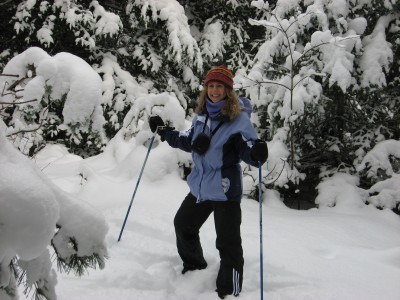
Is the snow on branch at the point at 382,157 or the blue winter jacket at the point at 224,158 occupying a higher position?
the blue winter jacket at the point at 224,158

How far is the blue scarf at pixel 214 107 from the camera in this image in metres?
3.18

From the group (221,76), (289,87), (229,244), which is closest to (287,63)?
(289,87)

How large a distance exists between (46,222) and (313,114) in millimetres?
4944

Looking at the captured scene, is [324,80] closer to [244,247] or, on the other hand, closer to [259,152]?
[244,247]

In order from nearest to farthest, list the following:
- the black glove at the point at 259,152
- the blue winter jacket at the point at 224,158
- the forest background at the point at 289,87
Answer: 1. the black glove at the point at 259,152
2. the blue winter jacket at the point at 224,158
3. the forest background at the point at 289,87

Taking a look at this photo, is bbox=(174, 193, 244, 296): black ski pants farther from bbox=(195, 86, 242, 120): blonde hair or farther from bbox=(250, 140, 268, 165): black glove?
bbox=(195, 86, 242, 120): blonde hair

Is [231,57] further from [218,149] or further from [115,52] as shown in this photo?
[218,149]

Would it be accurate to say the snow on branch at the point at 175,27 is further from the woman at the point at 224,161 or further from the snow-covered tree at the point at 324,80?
the woman at the point at 224,161

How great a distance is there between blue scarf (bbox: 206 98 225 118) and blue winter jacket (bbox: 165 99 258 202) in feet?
0.17

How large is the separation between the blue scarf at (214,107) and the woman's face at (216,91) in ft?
0.12

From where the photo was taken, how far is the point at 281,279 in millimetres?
3416

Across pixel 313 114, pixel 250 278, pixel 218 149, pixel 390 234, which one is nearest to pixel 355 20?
pixel 313 114

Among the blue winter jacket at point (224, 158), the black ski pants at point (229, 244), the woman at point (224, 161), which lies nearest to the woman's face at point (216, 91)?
the woman at point (224, 161)

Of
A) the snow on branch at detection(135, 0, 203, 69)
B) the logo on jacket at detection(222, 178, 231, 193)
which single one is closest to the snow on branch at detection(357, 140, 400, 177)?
the logo on jacket at detection(222, 178, 231, 193)
